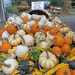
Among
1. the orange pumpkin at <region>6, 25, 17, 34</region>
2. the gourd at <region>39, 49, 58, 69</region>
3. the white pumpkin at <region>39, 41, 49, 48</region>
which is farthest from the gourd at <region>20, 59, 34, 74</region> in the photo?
the orange pumpkin at <region>6, 25, 17, 34</region>

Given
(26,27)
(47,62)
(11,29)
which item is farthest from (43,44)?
(11,29)

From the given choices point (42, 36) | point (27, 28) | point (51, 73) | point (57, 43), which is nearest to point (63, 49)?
point (57, 43)

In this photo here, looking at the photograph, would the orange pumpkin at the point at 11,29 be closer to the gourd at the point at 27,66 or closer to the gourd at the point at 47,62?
the gourd at the point at 27,66

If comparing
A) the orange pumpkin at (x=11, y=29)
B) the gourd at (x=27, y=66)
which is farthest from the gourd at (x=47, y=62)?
the orange pumpkin at (x=11, y=29)

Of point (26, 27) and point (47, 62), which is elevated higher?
point (26, 27)

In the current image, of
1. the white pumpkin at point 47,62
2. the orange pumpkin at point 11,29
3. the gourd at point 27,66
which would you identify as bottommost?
the gourd at point 27,66

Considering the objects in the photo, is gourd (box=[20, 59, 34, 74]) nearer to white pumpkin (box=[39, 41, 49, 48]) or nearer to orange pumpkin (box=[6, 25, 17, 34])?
white pumpkin (box=[39, 41, 49, 48])

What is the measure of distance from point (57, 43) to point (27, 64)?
1.05 meters

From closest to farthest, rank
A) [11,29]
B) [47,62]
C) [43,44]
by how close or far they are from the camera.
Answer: [47,62] < [43,44] < [11,29]

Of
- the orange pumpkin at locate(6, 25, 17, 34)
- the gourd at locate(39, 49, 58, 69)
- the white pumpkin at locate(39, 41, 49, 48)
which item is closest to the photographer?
the gourd at locate(39, 49, 58, 69)

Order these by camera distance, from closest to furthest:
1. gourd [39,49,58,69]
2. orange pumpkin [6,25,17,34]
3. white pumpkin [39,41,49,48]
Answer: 1. gourd [39,49,58,69]
2. white pumpkin [39,41,49,48]
3. orange pumpkin [6,25,17,34]

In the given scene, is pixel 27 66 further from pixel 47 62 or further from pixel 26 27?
pixel 26 27

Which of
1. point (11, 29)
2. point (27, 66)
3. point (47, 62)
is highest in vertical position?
point (11, 29)

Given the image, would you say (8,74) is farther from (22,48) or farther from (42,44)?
(42,44)
